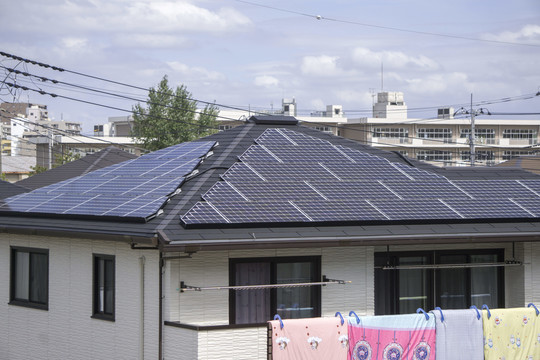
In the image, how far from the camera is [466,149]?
11675 centimetres

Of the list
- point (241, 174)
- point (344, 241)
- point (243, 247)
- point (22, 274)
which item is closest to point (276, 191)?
point (241, 174)

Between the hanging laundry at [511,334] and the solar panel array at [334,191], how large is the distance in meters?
3.04

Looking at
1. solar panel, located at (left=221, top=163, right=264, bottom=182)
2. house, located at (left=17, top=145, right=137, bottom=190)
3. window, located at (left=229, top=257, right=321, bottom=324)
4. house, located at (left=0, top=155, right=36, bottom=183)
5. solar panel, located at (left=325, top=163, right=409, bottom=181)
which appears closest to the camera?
window, located at (left=229, top=257, right=321, bottom=324)

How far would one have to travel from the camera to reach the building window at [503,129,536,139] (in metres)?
121

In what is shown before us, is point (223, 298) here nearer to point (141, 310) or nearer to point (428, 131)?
point (141, 310)

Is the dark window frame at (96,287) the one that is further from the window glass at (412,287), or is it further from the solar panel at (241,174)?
the window glass at (412,287)

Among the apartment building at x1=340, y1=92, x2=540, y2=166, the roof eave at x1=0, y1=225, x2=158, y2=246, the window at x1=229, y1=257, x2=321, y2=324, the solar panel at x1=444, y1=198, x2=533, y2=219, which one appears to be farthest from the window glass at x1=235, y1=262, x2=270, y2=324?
the apartment building at x1=340, y1=92, x2=540, y2=166

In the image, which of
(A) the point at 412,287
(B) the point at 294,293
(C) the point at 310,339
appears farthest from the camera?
(A) the point at 412,287

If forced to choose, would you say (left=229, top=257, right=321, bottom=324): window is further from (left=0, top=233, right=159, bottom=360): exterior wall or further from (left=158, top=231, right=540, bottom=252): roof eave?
(left=0, top=233, right=159, bottom=360): exterior wall

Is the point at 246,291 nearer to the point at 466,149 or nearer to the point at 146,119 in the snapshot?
the point at 146,119

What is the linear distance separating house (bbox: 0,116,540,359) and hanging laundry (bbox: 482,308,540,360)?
2.27m

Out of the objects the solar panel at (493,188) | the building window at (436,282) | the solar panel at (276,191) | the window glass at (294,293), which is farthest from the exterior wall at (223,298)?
the solar panel at (493,188)

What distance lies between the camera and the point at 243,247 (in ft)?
56.0

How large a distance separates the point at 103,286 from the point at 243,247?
423 centimetres
